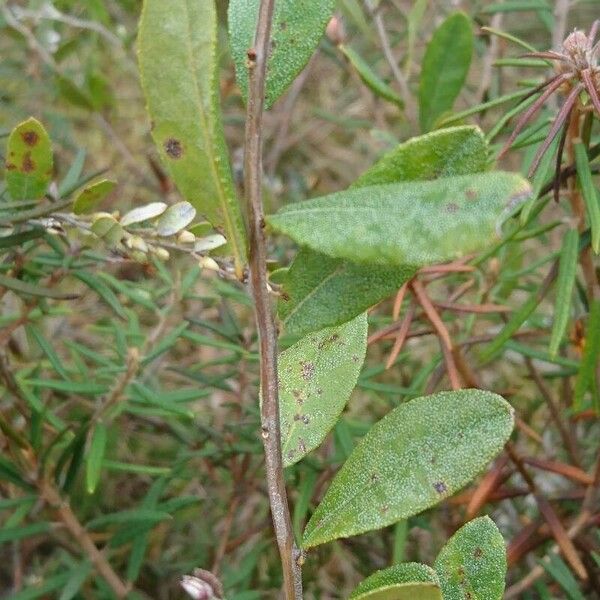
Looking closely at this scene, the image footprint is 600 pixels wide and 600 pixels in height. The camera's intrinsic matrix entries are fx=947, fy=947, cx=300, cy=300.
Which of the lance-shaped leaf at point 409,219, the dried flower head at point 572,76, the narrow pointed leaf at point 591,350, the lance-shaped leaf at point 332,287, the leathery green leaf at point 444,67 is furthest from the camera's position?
the leathery green leaf at point 444,67

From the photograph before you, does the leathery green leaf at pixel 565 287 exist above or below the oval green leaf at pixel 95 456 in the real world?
above

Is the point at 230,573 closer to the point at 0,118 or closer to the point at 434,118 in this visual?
the point at 434,118

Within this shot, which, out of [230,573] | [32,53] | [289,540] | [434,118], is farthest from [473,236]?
[32,53]

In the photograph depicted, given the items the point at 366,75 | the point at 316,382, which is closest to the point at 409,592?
the point at 316,382

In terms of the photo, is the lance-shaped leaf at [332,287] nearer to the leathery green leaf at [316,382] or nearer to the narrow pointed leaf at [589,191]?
the leathery green leaf at [316,382]

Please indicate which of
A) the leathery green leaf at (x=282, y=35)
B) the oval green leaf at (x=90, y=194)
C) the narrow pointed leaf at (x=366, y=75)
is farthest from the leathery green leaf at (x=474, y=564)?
the narrow pointed leaf at (x=366, y=75)

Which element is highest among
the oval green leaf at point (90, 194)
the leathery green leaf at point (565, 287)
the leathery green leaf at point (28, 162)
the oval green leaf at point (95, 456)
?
the leathery green leaf at point (28, 162)
